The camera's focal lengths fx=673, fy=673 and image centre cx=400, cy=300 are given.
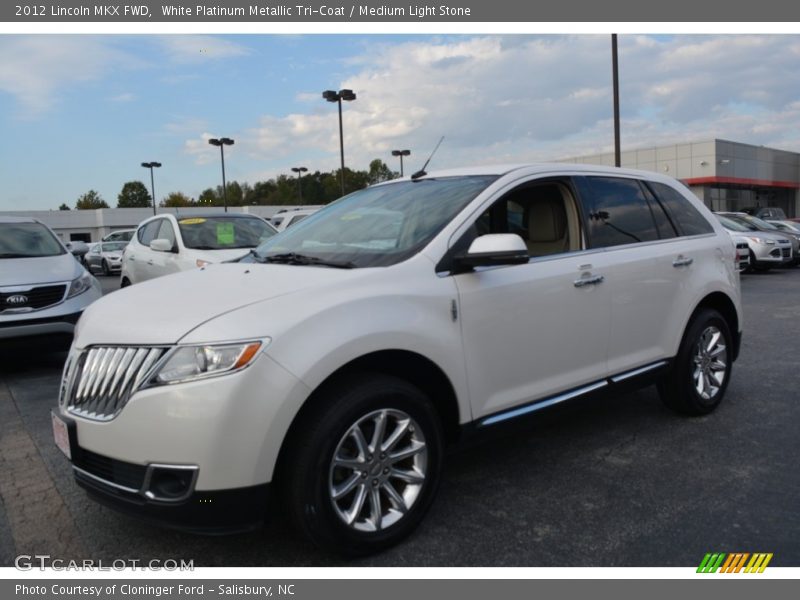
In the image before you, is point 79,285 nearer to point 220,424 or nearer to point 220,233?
point 220,233

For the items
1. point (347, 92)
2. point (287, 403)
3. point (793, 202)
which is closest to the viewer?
point (287, 403)

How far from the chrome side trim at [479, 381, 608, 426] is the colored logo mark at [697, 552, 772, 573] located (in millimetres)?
1066

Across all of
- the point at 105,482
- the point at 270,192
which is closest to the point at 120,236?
the point at 105,482

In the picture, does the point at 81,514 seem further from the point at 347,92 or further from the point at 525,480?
the point at 347,92

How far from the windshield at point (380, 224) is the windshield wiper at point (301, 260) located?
0.5 inches

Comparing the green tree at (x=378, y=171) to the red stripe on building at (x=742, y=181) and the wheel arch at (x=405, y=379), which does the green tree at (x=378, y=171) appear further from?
the wheel arch at (x=405, y=379)

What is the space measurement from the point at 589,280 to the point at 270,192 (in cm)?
11326

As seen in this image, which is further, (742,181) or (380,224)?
(742,181)

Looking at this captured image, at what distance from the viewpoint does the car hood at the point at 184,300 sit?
2.78 meters

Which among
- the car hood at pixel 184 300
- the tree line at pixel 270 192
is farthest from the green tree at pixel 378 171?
the car hood at pixel 184 300

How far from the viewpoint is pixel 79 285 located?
746cm

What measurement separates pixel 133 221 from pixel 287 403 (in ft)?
259

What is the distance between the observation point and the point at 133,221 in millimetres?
75250

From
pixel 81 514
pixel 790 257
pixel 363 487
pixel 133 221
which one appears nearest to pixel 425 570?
pixel 363 487
